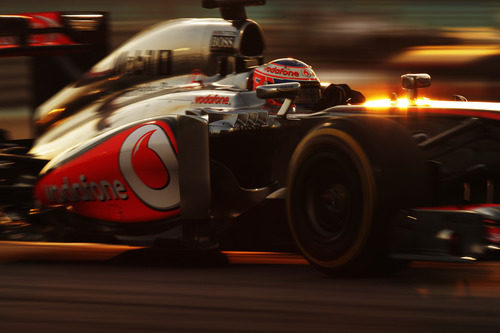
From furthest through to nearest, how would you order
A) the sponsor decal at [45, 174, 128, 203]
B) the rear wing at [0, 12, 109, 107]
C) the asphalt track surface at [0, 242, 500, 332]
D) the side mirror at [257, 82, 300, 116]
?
the rear wing at [0, 12, 109, 107] → the sponsor decal at [45, 174, 128, 203] → the side mirror at [257, 82, 300, 116] → the asphalt track surface at [0, 242, 500, 332]

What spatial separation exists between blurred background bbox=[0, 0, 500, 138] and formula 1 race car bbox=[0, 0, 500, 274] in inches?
244

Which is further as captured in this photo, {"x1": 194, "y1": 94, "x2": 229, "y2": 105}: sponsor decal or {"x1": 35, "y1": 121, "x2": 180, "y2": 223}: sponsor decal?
{"x1": 194, "y1": 94, "x2": 229, "y2": 105}: sponsor decal

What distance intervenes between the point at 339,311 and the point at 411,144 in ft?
3.08

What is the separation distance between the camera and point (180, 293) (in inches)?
164

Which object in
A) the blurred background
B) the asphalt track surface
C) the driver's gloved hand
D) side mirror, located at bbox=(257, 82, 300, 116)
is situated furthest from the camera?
the blurred background

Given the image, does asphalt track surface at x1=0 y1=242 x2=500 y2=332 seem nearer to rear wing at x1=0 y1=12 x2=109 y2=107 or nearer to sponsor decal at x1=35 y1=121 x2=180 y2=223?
sponsor decal at x1=35 y1=121 x2=180 y2=223

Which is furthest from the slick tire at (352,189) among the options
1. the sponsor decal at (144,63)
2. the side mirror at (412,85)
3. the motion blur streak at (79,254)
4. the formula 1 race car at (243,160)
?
the sponsor decal at (144,63)

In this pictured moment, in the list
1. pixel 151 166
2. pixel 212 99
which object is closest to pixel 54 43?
pixel 212 99

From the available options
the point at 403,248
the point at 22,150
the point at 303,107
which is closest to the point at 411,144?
the point at 403,248

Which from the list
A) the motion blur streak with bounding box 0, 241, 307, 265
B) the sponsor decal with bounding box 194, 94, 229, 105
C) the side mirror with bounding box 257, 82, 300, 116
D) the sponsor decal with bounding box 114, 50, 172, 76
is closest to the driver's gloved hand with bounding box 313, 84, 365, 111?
the sponsor decal with bounding box 194, 94, 229, 105

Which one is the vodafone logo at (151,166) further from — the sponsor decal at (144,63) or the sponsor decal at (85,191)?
the sponsor decal at (144,63)

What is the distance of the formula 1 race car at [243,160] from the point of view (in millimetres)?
4078

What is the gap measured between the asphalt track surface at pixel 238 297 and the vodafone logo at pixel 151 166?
0.41m

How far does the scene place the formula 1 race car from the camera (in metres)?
4.08
